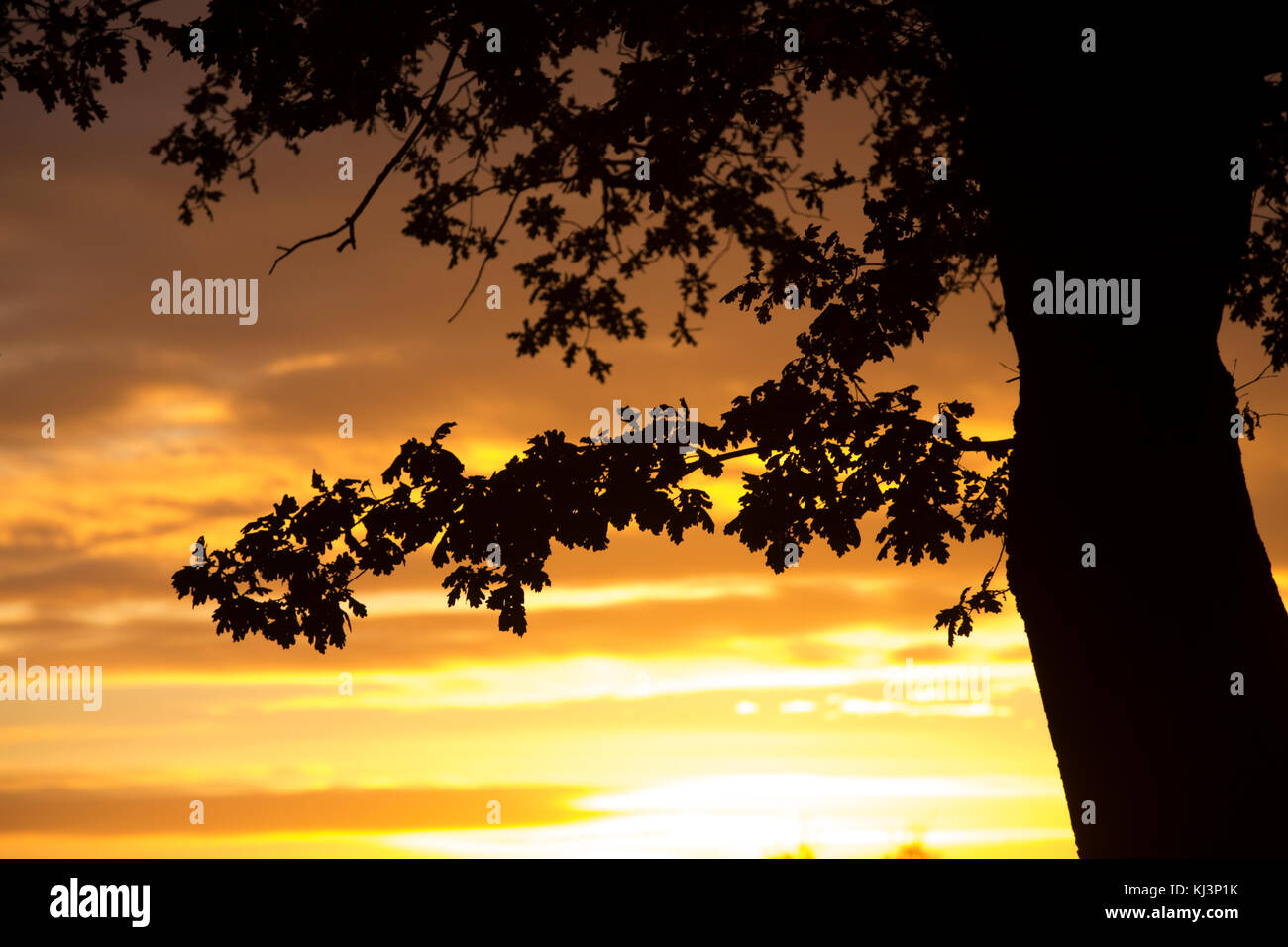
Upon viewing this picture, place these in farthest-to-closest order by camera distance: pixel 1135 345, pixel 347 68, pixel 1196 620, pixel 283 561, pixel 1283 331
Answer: pixel 1283 331 → pixel 283 561 → pixel 347 68 → pixel 1135 345 → pixel 1196 620

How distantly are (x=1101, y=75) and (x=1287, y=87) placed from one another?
2868mm

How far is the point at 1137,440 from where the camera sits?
25.1 ft

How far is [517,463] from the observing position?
9.68 metres

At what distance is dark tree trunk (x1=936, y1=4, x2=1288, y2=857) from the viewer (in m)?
7.23

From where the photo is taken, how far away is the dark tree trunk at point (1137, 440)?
7234mm

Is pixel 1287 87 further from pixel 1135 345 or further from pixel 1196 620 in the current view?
pixel 1196 620

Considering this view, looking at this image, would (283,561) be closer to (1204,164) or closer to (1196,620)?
(1196,620)

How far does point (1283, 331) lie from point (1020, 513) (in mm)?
6936
